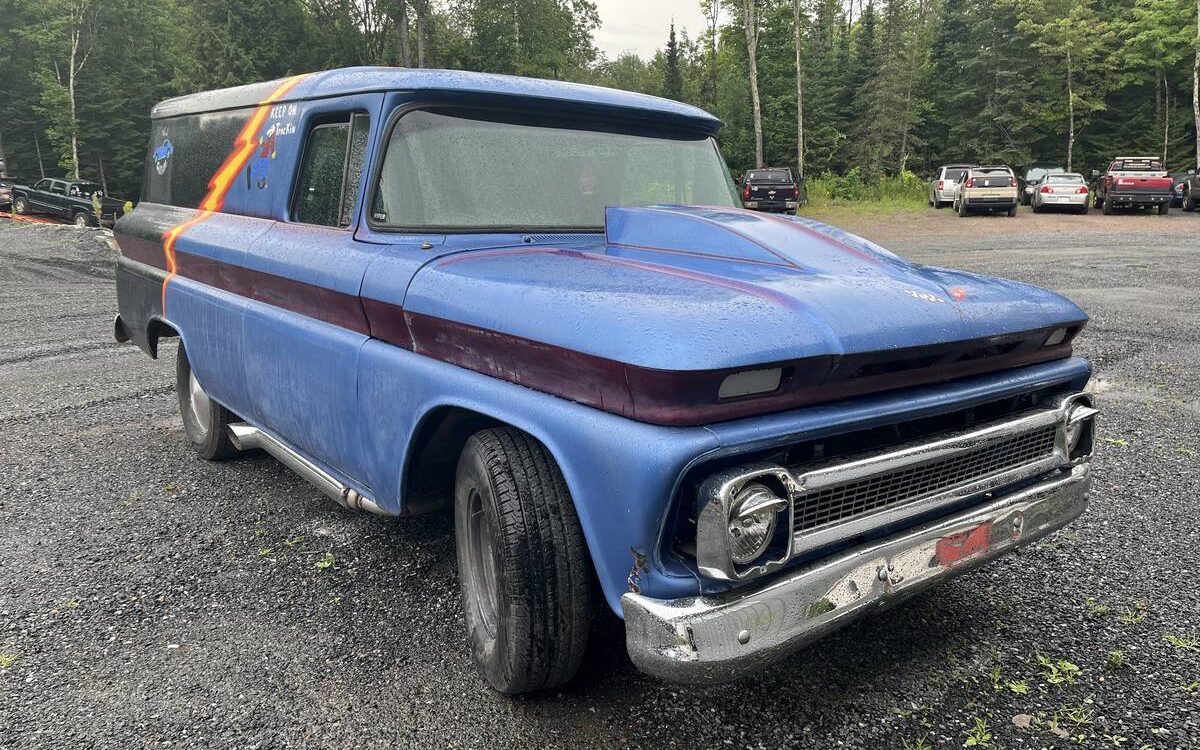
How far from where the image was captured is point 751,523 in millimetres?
1925

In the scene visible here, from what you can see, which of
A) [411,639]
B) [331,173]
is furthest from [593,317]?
[331,173]

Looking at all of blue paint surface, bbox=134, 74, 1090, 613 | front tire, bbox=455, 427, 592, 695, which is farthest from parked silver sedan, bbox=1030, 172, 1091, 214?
front tire, bbox=455, 427, 592, 695

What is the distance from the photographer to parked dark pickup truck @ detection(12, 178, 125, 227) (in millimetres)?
25906

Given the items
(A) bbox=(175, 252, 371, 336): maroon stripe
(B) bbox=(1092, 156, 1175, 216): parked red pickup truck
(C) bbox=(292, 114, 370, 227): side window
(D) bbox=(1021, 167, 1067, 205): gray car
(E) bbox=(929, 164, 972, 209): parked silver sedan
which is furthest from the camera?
(D) bbox=(1021, 167, 1067, 205): gray car

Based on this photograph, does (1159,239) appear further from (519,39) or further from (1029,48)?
(519,39)

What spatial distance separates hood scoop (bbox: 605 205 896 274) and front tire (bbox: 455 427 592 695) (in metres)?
0.97

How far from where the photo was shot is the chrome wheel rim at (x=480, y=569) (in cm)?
256

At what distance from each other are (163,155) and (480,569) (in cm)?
368

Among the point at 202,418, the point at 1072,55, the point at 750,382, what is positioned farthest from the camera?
the point at 1072,55

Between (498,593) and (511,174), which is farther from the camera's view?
(511,174)

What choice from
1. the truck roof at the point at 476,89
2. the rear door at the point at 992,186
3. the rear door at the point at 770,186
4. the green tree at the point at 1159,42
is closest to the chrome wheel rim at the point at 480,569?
the truck roof at the point at 476,89

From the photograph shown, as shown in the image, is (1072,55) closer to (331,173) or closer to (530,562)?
(331,173)

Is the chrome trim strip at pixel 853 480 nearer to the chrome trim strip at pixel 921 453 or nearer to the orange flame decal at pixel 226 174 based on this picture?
the chrome trim strip at pixel 921 453

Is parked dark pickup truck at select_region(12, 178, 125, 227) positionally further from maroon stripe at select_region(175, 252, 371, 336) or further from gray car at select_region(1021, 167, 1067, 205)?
gray car at select_region(1021, 167, 1067, 205)
